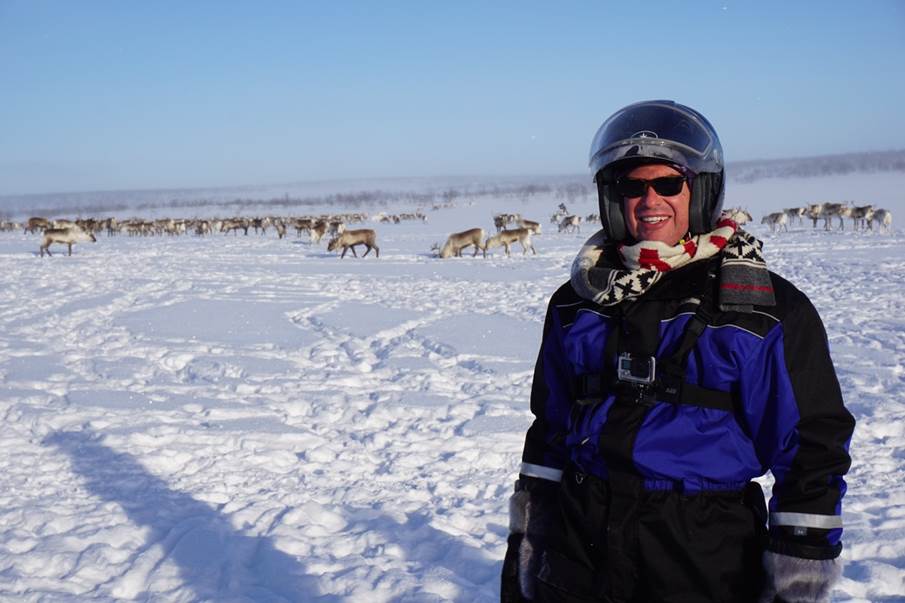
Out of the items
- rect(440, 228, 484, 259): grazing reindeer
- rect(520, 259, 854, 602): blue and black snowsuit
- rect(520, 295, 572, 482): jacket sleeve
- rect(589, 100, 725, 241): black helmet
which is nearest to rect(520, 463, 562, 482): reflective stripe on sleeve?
rect(520, 295, 572, 482): jacket sleeve

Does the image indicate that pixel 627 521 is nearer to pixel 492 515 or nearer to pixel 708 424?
pixel 708 424

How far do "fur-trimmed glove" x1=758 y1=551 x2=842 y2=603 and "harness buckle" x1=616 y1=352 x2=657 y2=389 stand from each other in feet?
1.46

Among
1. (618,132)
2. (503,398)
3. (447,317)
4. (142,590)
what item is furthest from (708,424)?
(447,317)

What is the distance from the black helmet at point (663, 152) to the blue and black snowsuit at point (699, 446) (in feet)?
0.67

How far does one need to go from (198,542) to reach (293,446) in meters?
1.43

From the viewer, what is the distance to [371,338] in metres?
8.67

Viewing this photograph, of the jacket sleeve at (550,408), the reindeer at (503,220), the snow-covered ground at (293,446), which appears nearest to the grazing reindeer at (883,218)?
the reindeer at (503,220)

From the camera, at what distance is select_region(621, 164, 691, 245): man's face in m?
1.64

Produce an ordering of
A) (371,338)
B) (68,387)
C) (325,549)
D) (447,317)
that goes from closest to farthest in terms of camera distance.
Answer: (325,549), (68,387), (371,338), (447,317)

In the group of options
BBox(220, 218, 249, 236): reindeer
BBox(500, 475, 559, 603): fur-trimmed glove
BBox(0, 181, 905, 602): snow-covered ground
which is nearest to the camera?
BBox(500, 475, 559, 603): fur-trimmed glove

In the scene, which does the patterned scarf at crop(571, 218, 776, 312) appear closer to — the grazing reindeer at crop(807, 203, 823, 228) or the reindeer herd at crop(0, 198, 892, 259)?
the reindeer herd at crop(0, 198, 892, 259)

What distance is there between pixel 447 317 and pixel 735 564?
28.6 ft

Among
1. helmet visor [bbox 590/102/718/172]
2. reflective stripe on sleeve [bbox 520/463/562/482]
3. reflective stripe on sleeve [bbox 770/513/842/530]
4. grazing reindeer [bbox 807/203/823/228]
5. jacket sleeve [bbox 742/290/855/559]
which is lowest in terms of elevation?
reflective stripe on sleeve [bbox 520/463/562/482]

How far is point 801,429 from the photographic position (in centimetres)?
140
